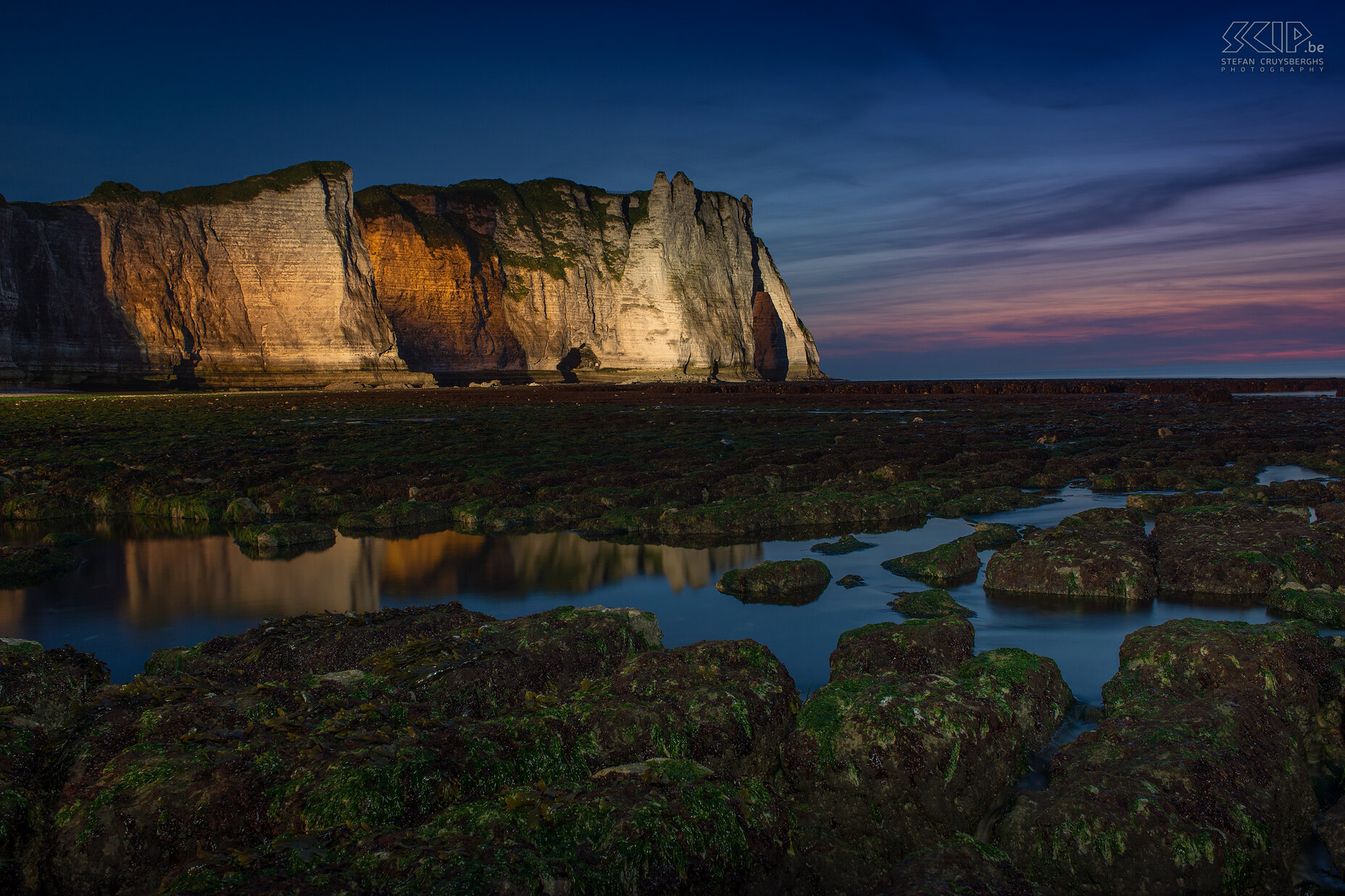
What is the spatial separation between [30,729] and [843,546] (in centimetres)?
827

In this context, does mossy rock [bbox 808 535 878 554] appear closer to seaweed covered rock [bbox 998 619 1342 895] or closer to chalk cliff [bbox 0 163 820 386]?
seaweed covered rock [bbox 998 619 1342 895]

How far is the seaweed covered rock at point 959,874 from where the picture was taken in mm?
2646

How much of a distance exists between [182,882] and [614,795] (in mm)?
1461

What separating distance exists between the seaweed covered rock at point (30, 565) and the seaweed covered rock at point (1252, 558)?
42.1 ft

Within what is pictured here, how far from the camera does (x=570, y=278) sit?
270 feet

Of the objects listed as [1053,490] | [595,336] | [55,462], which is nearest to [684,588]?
[1053,490]

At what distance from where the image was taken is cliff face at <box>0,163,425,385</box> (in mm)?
59281

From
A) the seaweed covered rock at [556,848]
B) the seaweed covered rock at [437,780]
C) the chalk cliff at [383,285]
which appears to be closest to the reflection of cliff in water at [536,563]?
the seaweed covered rock at [437,780]

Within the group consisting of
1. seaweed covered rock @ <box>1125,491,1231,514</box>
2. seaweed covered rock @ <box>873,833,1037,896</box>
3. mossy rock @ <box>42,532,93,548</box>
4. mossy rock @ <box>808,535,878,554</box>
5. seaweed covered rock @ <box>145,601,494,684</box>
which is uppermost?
seaweed covered rock @ <box>1125,491,1231,514</box>

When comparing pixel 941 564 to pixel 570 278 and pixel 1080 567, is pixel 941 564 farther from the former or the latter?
pixel 570 278

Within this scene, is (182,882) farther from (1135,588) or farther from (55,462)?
(55,462)

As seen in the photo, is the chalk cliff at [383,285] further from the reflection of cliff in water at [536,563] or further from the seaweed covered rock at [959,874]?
the seaweed covered rock at [959,874]

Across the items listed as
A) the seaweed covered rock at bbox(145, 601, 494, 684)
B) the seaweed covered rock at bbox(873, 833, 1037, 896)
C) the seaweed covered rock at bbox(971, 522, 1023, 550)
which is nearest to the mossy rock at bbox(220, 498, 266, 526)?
the seaweed covered rock at bbox(145, 601, 494, 684)

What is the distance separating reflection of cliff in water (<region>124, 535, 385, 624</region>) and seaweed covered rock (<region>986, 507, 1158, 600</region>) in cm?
677
